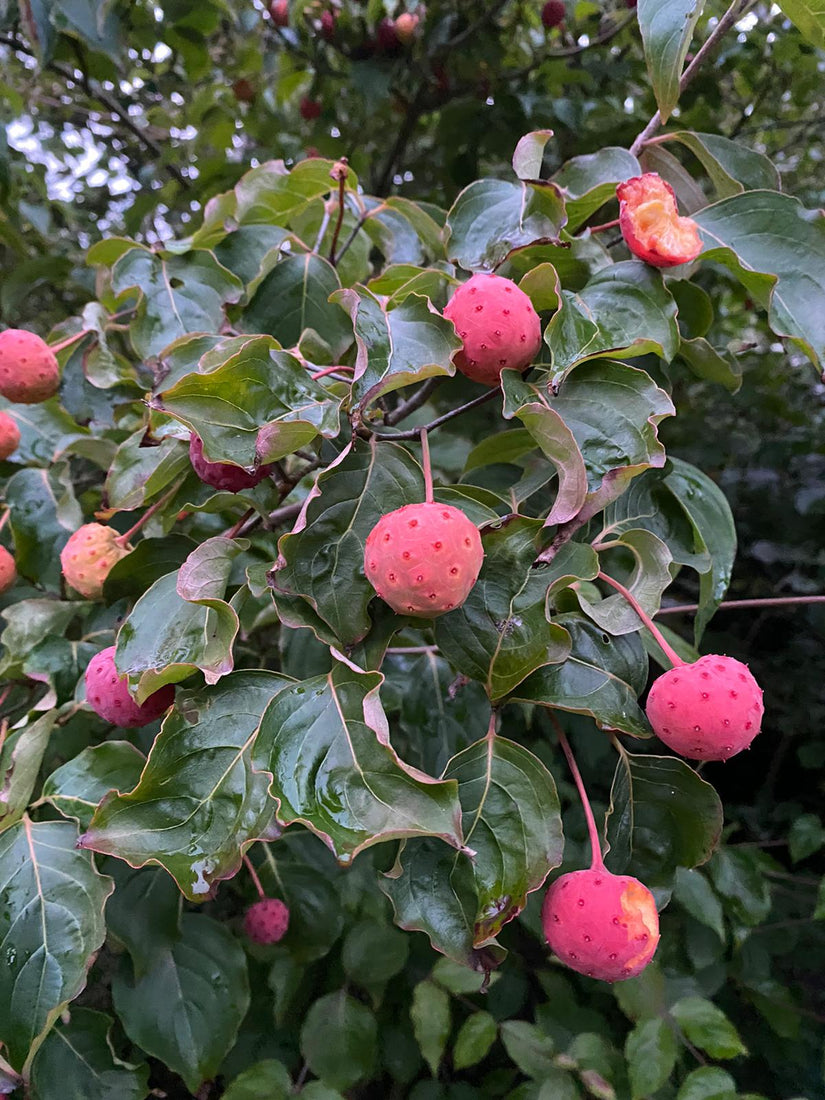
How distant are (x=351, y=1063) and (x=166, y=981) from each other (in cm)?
34

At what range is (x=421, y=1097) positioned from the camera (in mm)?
A: 1246

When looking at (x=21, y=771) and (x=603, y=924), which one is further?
(x=21, y=771)

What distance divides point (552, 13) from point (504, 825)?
186cm

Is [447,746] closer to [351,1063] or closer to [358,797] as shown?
[358,797]

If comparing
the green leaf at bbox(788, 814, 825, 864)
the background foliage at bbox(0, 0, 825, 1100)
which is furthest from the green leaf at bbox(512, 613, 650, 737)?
the green leaf at bbox(788, 814, 825, 864)

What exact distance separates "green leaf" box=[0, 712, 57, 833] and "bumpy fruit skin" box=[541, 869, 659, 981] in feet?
1.70

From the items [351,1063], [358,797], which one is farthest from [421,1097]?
[358,797]

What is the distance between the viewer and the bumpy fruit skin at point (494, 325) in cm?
63

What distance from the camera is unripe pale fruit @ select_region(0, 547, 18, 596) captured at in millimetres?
902

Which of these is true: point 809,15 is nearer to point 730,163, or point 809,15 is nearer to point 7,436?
point 730,163

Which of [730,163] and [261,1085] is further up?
[730,163]

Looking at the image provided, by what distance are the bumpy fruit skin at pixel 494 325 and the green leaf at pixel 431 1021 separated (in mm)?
931

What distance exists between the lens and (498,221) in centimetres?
79

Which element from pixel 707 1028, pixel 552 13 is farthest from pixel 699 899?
pixel 552 13
